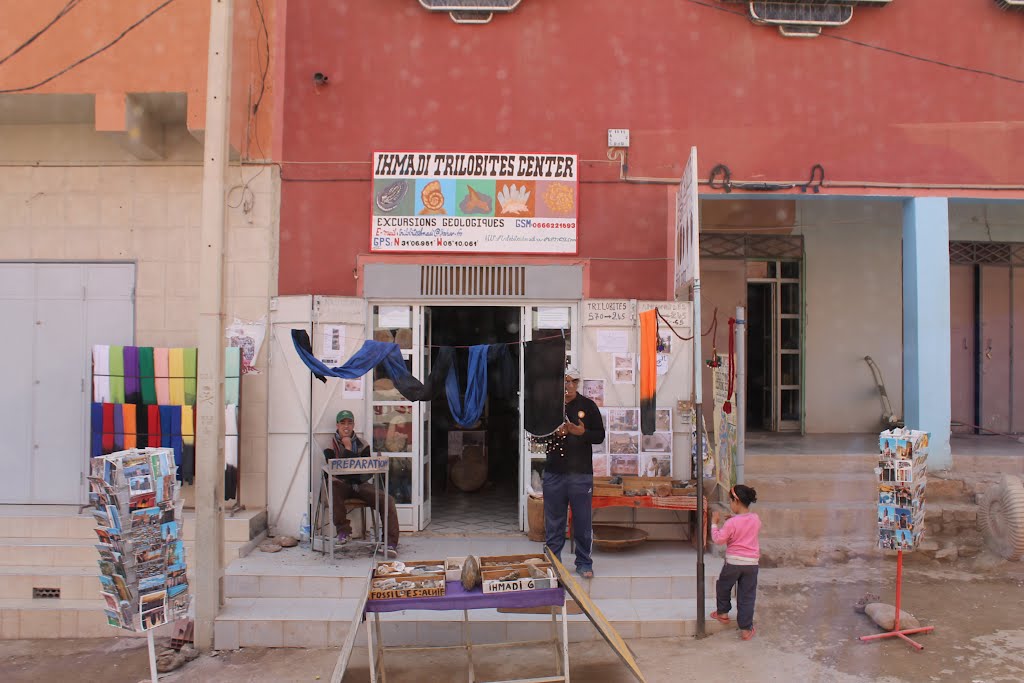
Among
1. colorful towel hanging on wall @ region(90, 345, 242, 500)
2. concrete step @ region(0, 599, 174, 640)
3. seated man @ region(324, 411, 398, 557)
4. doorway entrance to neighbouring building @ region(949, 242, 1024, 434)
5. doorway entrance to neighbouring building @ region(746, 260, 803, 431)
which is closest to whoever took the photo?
concrete step @ region(0, 599, 174, 640)

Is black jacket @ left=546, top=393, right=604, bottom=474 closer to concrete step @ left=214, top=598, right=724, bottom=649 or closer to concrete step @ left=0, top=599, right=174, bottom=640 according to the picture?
concrete step @ left=214, top=598, right=724, bottom=649

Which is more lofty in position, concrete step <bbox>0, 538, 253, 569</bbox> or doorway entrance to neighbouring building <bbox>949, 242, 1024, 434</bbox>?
doorway entrance to neighbouring building <bbox>949, 242, 1024, 434</bbox>

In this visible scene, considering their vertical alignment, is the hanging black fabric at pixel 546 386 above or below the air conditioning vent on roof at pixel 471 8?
below

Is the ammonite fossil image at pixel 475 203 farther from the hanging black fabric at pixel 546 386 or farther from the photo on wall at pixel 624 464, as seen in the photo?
the photo on wall at pixel 624 464

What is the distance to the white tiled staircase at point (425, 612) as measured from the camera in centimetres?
641

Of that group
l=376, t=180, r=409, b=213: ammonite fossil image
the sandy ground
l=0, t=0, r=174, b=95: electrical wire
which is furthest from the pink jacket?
l=0, t=0, r=174, b=95: electrical wire

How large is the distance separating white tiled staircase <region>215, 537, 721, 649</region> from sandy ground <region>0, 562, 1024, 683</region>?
0.15 meters

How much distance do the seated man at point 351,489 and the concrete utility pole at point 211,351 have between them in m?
1.43

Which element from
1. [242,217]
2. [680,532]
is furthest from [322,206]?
[680,532]

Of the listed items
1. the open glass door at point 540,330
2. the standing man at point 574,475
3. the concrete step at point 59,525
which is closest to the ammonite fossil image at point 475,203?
the open glass door at point 540,330

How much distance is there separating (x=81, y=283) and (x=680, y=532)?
7.15 metres

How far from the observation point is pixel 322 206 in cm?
857

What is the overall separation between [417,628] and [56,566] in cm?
390

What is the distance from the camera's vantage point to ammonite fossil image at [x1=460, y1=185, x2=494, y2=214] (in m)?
8.52
